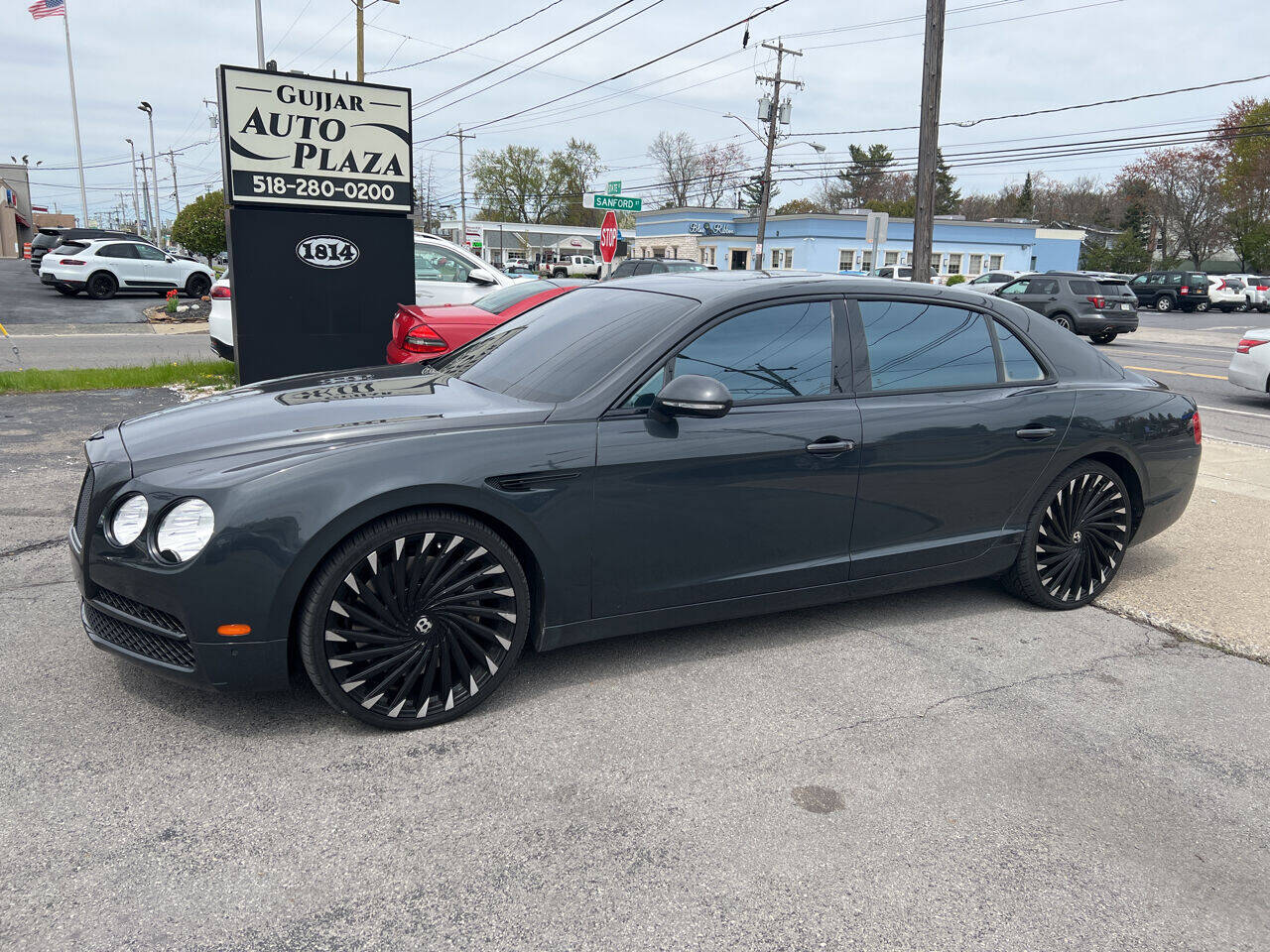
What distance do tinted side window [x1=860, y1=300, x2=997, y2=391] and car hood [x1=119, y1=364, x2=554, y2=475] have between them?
153 cm

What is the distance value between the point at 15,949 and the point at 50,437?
6648 millimetres

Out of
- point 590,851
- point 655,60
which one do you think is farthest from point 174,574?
point 655,60

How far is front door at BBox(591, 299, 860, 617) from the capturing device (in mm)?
3447

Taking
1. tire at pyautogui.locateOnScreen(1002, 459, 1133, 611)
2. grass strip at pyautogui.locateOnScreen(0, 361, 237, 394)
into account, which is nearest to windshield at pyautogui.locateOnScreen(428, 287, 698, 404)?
tire at pyautogui.locateOnScreen(1002, 459, 1133, 611)

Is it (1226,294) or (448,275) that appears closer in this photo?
(448,275)

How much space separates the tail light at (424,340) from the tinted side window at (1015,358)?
4711 mm

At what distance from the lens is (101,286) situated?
2741cm

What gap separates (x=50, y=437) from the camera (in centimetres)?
771

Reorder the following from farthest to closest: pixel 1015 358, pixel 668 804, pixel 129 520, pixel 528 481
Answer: pixel 1015 358 < pixel 528 481 < pixel 129 520 < pixel 668 804

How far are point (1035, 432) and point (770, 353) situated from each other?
137 centimetres

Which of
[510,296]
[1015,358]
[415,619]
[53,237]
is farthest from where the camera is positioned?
[53,237]

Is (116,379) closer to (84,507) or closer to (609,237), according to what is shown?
(84,507)

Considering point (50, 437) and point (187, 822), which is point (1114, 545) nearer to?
point (187, 822)

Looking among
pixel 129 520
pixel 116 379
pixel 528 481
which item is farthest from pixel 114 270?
pixel 528 481
